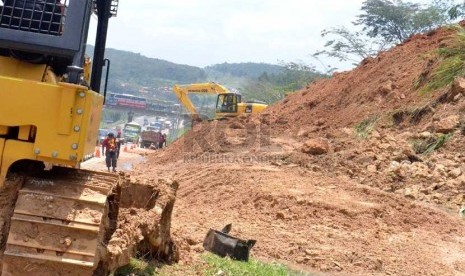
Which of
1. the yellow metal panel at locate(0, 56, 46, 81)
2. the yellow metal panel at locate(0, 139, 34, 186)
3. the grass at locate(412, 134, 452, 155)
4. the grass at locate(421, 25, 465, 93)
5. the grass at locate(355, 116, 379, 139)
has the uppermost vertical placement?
the grass at locate(421, 25, 465, 93)

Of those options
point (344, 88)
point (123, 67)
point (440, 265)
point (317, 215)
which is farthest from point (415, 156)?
point (123, 67)

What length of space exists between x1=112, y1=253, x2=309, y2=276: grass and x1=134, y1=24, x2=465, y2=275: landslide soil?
143 millimetres

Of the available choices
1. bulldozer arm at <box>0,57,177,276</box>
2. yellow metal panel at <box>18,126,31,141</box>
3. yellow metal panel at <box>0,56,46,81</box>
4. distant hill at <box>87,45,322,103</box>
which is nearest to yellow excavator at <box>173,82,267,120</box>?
yellow metal panel at <box>0,56,46,81</box>

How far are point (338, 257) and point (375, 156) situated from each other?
6083 millimetres

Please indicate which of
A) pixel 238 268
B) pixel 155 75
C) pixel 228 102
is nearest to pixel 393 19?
pixel 228 102

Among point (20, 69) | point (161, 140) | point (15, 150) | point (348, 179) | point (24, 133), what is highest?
point (20, 69)

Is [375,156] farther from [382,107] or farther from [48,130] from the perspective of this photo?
[48,130]

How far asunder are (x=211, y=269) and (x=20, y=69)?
9.17 ft

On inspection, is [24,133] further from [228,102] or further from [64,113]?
[228,102]

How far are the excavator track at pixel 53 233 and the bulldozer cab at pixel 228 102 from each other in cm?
2916

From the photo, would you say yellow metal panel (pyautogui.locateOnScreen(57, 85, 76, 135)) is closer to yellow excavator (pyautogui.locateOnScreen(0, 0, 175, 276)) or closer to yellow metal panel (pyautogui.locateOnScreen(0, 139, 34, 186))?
yellow excavator (pyautogui.locateOnScreen(0, 0, 175, 276))

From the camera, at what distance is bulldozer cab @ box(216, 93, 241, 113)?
33.1 m

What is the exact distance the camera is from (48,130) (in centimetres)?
379

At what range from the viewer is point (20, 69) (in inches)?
172
